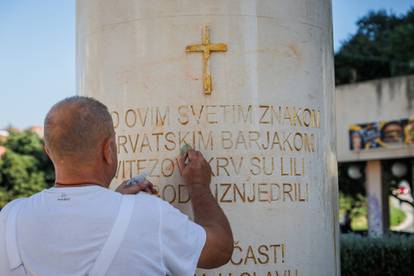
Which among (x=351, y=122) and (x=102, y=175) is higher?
(x=351, y=122)

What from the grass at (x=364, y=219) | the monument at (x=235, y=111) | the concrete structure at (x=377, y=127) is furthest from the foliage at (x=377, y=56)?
the monument at (x=235, y=111)

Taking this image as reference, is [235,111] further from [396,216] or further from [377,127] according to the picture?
[396,216]

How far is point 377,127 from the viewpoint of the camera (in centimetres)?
2348

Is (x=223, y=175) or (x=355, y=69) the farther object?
(x=355, y=69)

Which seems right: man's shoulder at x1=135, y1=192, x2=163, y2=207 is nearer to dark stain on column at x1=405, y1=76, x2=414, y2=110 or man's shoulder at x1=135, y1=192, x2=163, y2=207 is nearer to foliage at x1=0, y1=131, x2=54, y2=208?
dark stain on column at x1=405, y1=76, x2=414, y2=110

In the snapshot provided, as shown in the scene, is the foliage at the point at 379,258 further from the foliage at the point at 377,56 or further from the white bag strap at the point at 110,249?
the foliage at the point at 377,56

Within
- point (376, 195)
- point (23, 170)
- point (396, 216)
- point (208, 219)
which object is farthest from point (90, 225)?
point (396, 216)

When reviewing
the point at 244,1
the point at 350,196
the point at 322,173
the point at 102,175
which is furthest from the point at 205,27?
the point at 350,196

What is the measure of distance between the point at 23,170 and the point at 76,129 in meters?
33.7

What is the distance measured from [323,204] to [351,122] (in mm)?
19858

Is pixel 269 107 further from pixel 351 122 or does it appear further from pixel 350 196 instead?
pixel 350 196

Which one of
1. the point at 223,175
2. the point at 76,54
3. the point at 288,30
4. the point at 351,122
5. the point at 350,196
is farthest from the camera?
the point at 350,196

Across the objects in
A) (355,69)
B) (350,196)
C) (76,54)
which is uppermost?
(355,69)

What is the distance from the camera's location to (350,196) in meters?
32.0
